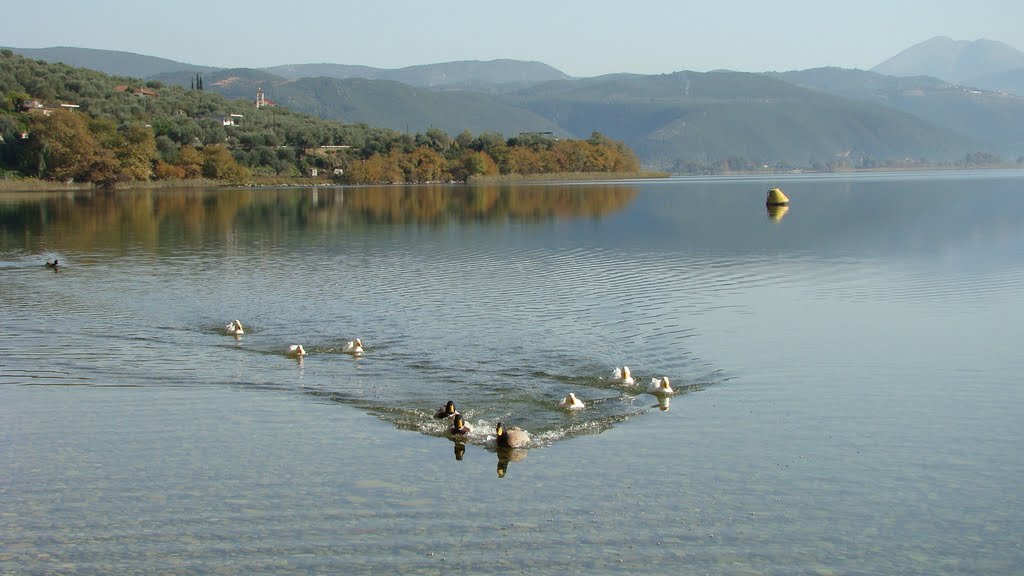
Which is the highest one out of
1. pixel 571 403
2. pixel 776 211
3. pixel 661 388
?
pixel 776 211

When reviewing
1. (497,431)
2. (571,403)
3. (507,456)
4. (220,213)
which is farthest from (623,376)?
(220,213)

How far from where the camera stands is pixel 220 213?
243ft

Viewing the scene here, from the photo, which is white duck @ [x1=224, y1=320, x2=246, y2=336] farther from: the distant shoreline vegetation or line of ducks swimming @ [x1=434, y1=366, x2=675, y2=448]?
the distant shoreline vegetation

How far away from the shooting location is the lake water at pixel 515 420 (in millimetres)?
11312

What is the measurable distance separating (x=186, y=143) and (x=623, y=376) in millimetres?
141916

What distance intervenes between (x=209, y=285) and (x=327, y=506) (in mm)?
22286

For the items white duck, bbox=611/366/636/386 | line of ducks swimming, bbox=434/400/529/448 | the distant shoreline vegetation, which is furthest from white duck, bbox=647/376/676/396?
the distant shoreline vegetation

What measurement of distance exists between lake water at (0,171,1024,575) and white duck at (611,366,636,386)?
37 centimetres

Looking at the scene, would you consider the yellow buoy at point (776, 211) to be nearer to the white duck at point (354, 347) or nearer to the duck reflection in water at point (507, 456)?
the white duck at point (354, 347)

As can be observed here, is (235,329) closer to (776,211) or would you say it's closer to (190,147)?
(776,211)

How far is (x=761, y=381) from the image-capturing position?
62.4 feet

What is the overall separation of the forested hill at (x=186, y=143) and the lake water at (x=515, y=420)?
317 feet

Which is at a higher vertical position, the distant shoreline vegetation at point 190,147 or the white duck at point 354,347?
the distant shoreline vegetation at point 190,147

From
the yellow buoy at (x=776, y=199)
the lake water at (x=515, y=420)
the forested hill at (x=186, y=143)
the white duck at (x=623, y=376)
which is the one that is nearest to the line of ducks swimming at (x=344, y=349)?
the lake water at (x=515, y=420)
